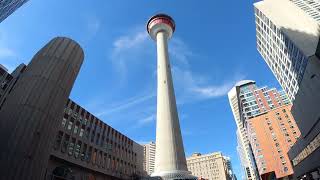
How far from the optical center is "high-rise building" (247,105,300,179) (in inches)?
3415

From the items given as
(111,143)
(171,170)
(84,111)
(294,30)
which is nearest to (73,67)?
(171,170)

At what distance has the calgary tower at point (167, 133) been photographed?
4116 cm

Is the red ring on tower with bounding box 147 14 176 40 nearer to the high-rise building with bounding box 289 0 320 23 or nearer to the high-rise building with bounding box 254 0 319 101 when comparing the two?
the high-rise building with bounding box 254 0 319 101

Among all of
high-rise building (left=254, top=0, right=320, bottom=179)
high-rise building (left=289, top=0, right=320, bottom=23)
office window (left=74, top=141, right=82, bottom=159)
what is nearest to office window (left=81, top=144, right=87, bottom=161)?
office window (left=74, top=141, right=82, bottom=159)

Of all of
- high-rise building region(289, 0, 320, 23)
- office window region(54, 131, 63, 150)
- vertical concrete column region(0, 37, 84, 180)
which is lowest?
vertical concrete column region(0, 37, 84, 180)

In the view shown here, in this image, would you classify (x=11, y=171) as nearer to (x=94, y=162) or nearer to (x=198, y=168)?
(x=94, y=162)

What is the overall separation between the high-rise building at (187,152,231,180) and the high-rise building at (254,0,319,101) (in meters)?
123

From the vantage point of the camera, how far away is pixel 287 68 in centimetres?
7000

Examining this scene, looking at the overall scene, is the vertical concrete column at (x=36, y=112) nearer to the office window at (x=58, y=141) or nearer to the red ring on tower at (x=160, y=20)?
the office window at (x=58, y=141)

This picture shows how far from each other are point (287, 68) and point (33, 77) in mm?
73613

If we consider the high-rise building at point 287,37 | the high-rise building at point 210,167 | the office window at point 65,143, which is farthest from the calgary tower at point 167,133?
the high-rise building at point 210,167

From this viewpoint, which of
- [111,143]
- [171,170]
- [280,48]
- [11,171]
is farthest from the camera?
[280,48]

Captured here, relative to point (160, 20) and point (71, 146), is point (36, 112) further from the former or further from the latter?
point (160, 20)

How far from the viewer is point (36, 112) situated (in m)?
12.0
